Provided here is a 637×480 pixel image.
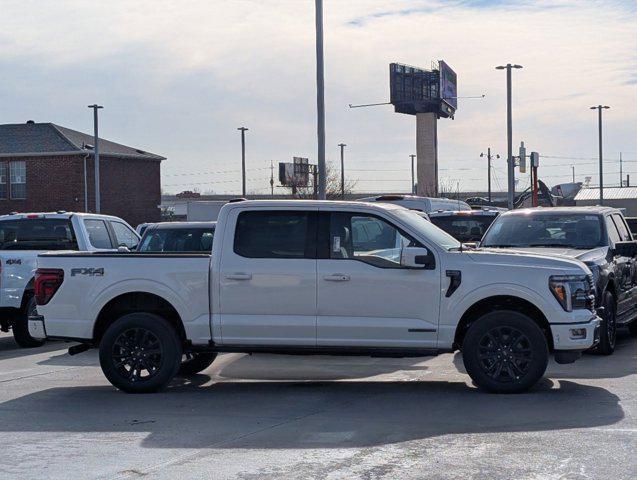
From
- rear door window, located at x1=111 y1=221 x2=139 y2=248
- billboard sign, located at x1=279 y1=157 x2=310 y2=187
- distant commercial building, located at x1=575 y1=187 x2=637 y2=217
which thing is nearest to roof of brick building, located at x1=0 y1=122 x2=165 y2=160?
billboard sign, located at x1=279 y1=157 x2=310 y2=187

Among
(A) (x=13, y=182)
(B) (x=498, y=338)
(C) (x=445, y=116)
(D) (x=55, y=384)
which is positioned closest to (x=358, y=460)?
(B) (x=498, y=338)

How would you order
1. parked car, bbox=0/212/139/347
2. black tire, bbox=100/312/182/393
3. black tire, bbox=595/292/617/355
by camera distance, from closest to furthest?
black tire, bbox=100/312/182/393, black tire, bbox=595/292/617/355, parked car, bbox=0/212/139/347

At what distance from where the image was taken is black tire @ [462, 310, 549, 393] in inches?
382

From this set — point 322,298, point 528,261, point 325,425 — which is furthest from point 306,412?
point 528,261

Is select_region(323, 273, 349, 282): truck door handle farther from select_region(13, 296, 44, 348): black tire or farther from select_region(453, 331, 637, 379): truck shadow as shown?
select_region(13, 296, 44, 348): black tire

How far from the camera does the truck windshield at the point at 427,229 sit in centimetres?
1010

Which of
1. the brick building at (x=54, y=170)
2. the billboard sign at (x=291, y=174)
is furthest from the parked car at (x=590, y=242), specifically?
the billboard sign at (x=291, y=174)

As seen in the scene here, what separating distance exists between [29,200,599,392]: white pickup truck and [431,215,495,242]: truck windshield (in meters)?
9.07

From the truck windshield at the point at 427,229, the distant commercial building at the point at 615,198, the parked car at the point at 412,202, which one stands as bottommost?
the truck windshield at the point at 427,229

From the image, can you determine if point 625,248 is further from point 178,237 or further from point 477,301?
point 178,237

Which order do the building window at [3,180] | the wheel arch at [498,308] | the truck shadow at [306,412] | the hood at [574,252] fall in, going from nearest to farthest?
the truck shadow at [306,412] < the wheel arch at [498,308] < the hood at [574,252] < the building window at [3,180]

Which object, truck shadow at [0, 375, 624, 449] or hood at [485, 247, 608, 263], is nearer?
truck shadow at [0, 375, 624, 449]

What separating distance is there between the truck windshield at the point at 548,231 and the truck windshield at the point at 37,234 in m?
6.54

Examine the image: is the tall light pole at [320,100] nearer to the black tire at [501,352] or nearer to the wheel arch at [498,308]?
the wheel arch at [498,308]
